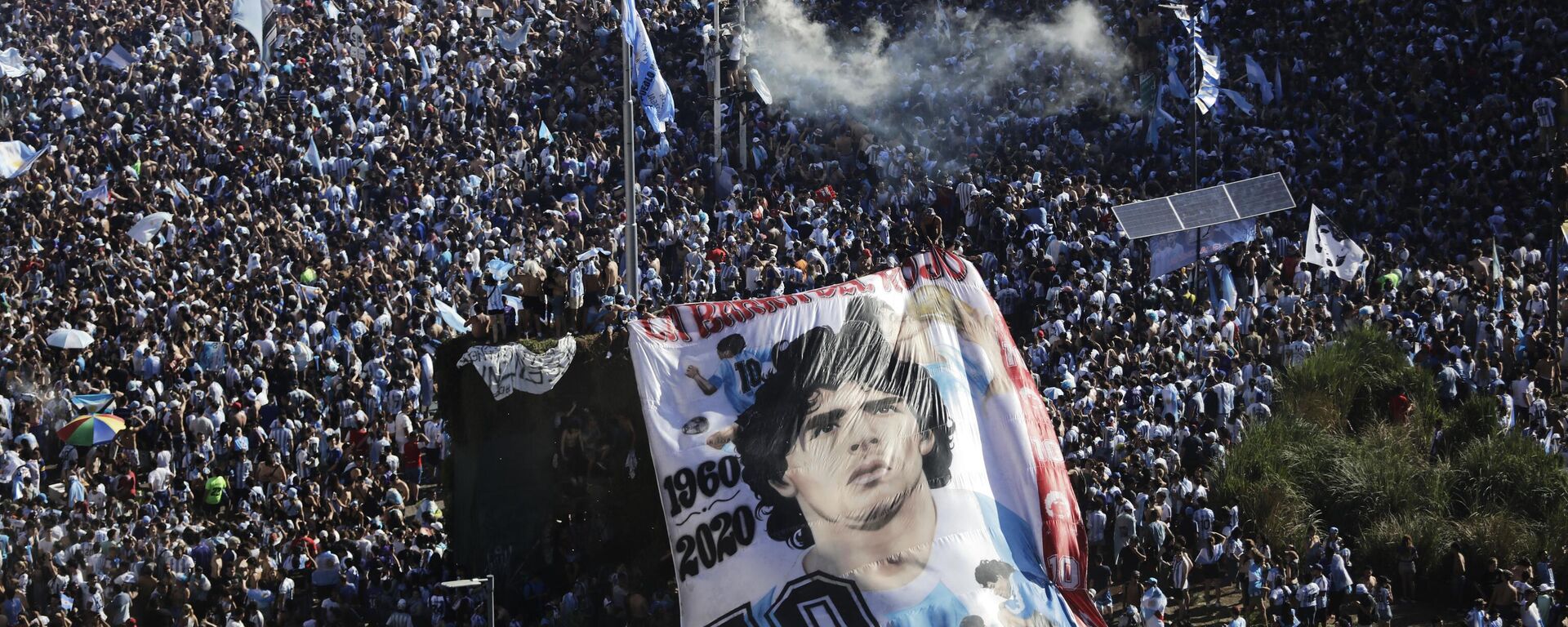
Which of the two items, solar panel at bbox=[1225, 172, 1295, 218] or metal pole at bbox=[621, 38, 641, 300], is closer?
metal pole at bbox=[621, 38, 641, 300]

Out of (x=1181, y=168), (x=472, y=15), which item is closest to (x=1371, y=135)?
(x=1181, y=168)

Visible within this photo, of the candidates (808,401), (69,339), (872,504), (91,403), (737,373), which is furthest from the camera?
(69,339)

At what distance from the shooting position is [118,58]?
37.8m

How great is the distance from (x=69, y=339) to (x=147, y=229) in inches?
143

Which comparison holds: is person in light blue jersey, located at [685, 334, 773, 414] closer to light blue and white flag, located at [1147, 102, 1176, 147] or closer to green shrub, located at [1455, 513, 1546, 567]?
green shrub, located at [1455, 513, 1546, 567]

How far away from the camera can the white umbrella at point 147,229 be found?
1273 inches

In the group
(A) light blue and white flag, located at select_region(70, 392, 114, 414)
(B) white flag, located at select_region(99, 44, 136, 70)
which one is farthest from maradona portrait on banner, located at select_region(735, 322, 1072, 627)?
(B) white flag, located at select_region(99, 44, 136, 70)

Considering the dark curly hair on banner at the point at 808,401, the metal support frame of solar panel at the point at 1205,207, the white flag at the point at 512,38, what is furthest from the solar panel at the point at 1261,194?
the white flag at the point at 512,38

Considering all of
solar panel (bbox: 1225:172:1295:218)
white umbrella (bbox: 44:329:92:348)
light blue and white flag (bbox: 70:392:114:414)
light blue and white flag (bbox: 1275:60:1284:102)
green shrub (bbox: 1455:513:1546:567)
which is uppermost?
light blue and white flag (bbox: 1275:60:1284:102)

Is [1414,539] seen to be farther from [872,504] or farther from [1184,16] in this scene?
[1184,16]

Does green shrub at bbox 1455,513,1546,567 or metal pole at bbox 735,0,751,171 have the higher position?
metal pole at bbox 735,0,751,171

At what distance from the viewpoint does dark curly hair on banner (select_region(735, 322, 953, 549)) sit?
1941 centimetres

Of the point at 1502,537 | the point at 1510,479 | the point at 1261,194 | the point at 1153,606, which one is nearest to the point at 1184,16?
the point at 1261,194

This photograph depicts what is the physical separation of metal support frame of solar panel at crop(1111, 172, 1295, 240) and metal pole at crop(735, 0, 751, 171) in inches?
331
